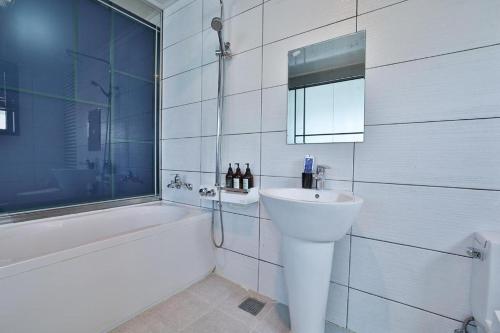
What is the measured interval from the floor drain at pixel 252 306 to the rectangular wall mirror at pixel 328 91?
1.08 m

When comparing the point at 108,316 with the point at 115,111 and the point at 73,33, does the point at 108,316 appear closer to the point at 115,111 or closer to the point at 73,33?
the point at 115,111

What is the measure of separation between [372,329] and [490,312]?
1.74 ft

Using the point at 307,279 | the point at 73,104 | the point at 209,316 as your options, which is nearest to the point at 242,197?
the point at 307,279

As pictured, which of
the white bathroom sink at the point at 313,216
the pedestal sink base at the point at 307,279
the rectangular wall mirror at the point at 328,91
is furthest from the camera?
the rectangular wall mirror at the point at 328,91

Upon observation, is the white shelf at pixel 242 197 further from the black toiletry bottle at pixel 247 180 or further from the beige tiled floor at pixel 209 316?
the beige tiled floor at pixel 209 316

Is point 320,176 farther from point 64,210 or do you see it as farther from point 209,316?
point 64,210

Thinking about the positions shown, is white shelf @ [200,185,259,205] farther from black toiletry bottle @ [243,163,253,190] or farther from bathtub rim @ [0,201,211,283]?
bathtub rim @ [0,201,211,283]

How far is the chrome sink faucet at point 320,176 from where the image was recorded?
49.2 inches

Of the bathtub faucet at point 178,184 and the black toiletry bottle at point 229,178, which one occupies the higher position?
the black toiletry bottle at point 229,178

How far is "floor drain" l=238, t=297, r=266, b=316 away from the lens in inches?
54.6

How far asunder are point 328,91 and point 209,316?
153cm

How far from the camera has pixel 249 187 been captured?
5.05 feet

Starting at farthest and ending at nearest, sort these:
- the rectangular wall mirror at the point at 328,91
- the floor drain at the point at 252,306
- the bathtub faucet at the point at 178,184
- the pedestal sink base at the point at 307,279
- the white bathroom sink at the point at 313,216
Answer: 1. the bathtub faucet at the point at 178,184
2. the floor drain at the point at 252,306
3. the rectangular wall mirror at the point at 328,91
4. the pedestal sink base at the point at 307,279
5. the white bathroom sink at the point at 313,216

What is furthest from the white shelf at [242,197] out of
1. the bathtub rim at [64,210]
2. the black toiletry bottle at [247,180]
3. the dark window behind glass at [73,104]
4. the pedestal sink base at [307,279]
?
the dark window behind glass at [73,104]
